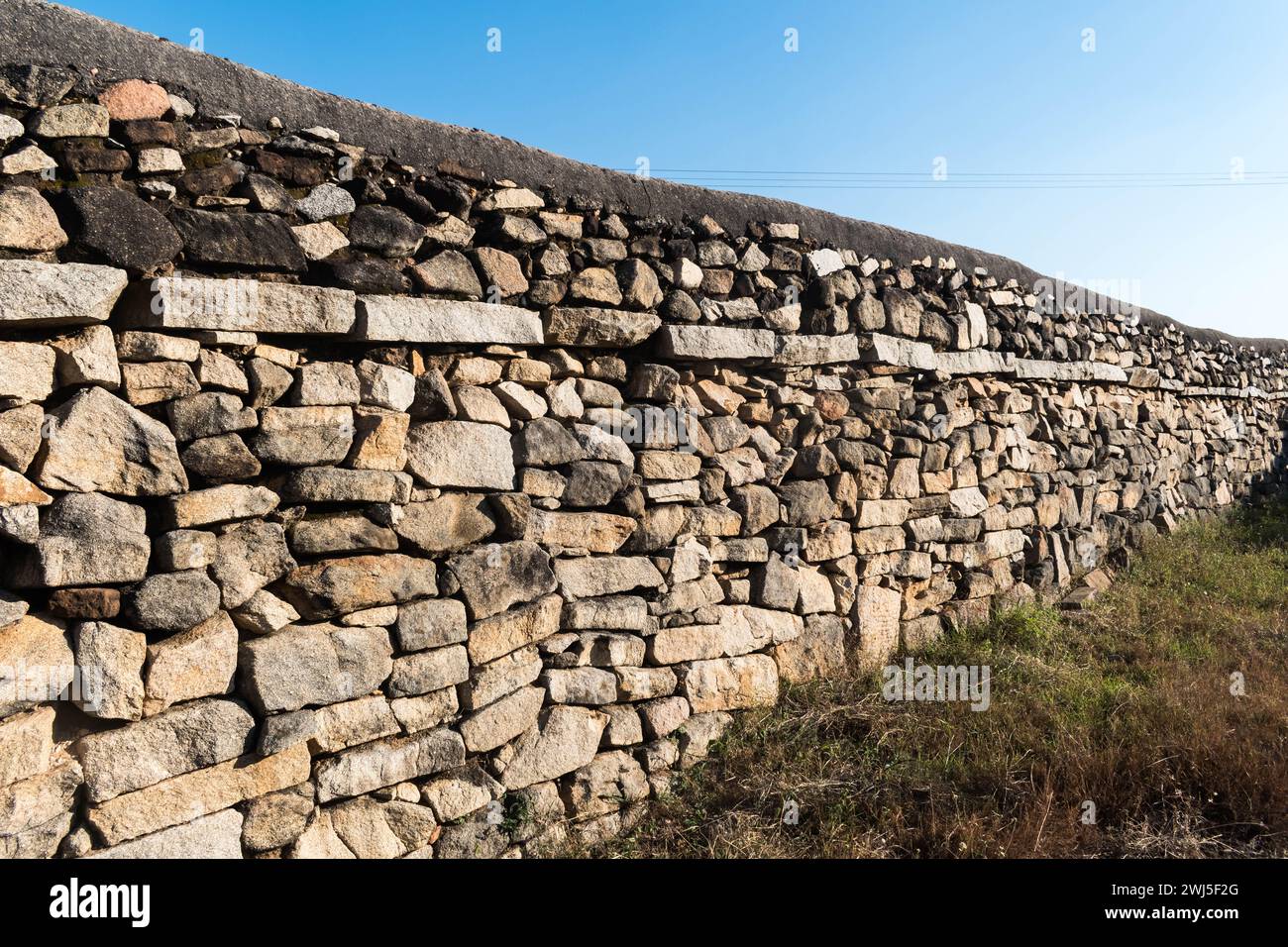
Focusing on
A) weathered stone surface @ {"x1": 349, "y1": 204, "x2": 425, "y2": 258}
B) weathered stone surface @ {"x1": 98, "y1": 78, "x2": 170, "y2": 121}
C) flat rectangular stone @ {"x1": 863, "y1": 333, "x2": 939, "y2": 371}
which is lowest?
flat rectangular stone @ {"x1": 863, "y1": 333, "x2": 939, "y2": 371}

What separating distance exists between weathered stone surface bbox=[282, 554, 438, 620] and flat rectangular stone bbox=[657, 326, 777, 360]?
4.49 ft

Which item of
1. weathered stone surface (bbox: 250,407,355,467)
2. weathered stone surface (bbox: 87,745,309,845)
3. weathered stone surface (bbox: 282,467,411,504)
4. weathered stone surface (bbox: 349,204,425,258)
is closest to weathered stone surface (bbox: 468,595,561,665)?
weathered stone surface (bbox: 282,467,411,504)

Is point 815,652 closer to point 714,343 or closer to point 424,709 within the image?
point 714,343

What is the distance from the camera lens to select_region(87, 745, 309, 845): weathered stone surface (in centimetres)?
235

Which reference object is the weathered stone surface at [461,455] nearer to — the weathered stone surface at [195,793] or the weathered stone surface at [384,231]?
the weathered stone surface at [384,231]

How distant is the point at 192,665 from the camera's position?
8.21 ft

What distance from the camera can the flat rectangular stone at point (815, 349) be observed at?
167 inches

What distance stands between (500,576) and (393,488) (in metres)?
0.49

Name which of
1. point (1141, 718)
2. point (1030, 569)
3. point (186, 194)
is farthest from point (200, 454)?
point (1030, 569)

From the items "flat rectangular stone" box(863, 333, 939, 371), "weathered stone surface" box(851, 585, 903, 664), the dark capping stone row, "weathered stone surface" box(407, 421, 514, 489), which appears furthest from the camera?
"flat rectangular stone" box(863, 333, 939, 371)

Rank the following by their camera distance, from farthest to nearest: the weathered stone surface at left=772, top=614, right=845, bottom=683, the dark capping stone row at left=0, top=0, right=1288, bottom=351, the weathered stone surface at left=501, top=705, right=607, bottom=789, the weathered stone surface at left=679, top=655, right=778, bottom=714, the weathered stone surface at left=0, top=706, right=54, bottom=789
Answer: the weathered stone surface at left=772, top=614, right=845, bottom=683 → the weathered stone surface at left=679, top=655, right=778, bottom=714 → the weathered stone surface at left=501, top=705, right=607, bottom=789 → the dark capping stone row at left=0, top=0, right=1288, bottom=351 → the weathered stone surface at left=0, top=706, right=54, bottom=789

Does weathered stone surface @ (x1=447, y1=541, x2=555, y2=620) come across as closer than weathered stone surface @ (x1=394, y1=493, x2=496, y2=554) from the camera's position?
No

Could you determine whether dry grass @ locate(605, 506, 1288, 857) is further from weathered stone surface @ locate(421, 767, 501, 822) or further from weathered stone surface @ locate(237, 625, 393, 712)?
weathered stone surface @ locate(237, 625, 393, 712)

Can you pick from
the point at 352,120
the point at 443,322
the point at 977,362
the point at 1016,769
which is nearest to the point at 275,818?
the point at 443,322
